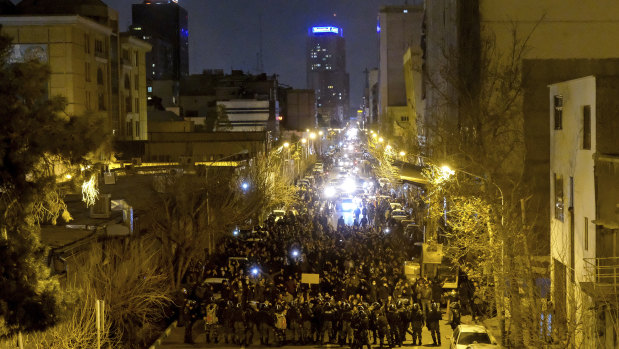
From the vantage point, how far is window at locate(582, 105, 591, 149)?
58.3 feet

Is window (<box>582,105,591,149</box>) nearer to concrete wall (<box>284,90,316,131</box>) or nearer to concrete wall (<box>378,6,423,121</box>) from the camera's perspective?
concrete wall (<box>378,6,423,121</box>)

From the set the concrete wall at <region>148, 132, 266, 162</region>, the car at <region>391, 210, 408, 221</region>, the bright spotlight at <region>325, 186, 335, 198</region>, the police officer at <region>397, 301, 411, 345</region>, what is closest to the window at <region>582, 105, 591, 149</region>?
the police officer at <region>397, 301, 411, 345</region>

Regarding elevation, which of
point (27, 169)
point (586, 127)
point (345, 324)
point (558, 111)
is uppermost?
point (558, 111)

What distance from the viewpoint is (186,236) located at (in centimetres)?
2627

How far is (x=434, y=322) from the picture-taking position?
19.0 m

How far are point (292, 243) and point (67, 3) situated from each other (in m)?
35.0

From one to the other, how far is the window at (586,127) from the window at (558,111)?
5.85ft

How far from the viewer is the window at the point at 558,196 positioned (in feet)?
65.8

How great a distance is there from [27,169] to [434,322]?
12.2 m

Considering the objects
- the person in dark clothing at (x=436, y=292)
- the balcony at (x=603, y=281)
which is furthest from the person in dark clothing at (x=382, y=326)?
the balcony at (x=603, y=281)

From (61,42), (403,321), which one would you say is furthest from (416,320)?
(61,42)

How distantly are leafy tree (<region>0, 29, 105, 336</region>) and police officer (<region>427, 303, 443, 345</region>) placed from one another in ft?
35.7

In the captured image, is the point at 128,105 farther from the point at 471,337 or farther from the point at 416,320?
the point at 471,337

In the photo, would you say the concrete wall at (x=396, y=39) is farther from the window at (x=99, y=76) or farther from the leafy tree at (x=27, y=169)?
the leafy tree at (x=27, y=169)
